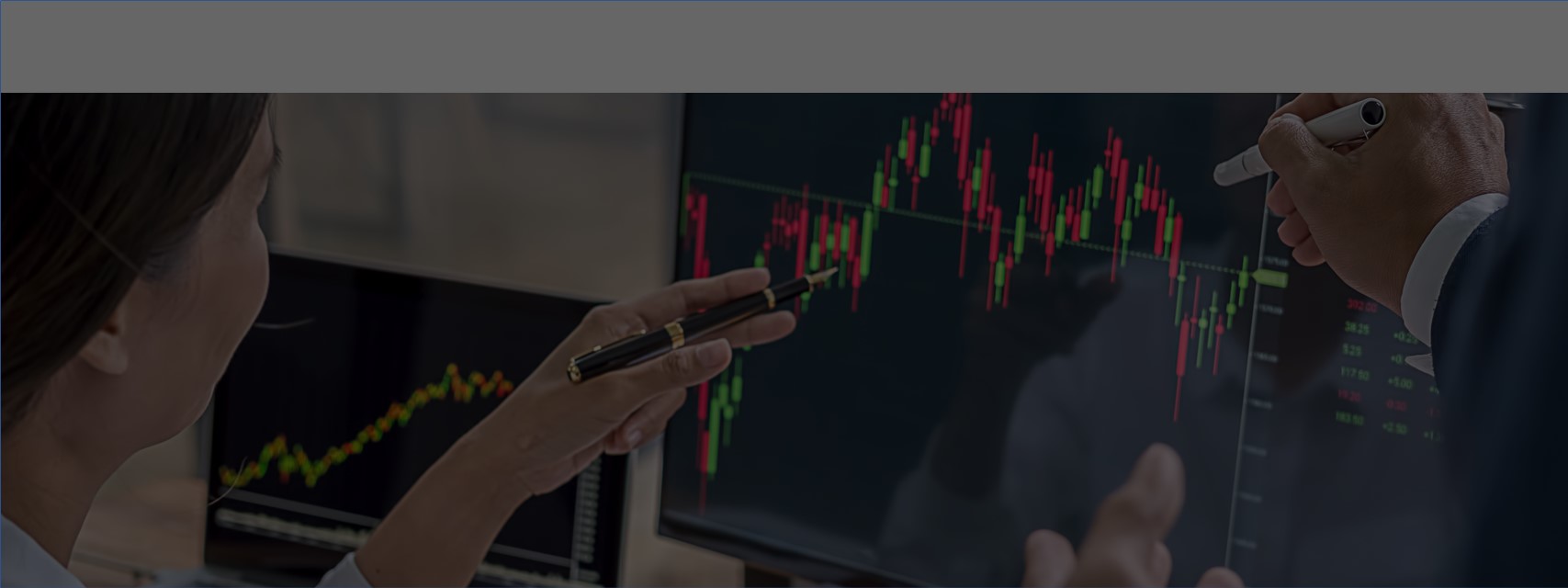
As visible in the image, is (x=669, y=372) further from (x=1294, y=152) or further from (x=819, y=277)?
(x=1294, y=152)

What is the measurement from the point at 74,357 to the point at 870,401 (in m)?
0.48

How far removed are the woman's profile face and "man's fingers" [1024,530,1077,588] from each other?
1.66 feet

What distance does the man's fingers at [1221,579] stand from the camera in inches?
33.2

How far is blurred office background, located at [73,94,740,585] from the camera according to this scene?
1145mm

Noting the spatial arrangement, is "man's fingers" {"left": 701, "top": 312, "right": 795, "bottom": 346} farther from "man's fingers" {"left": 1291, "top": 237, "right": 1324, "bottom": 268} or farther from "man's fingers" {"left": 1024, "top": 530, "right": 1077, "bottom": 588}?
"man's fingers" {"left": 1291, "top": 237, "right": 1324, "bottom": 268}

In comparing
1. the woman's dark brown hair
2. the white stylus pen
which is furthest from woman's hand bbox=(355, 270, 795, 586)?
the white stylus pen

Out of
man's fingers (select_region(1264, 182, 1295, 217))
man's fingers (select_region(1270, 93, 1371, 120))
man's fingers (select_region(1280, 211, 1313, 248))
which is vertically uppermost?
man's fingers (select_region(1270, 93, 1371, 120))

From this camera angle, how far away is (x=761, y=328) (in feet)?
3.20

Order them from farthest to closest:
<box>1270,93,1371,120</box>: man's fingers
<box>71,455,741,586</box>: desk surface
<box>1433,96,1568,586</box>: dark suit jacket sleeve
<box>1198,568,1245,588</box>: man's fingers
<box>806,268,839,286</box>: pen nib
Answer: <box>71,455,741,586</box>: desk surface → <box>806,268,839,286</box>: pen nib → <box>1198,568,1245,588</box>: man's fingers → <box>1270,93,1371,120</box>: man's fingers → <box>1433,96,1568,586</box>: dark suit jacket sleeve

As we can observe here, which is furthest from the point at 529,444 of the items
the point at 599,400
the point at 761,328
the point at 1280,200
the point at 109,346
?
the point at 1280,200

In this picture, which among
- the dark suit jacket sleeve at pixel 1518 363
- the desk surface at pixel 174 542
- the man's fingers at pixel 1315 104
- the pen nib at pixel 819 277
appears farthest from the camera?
the desk surface at pixel 174 542

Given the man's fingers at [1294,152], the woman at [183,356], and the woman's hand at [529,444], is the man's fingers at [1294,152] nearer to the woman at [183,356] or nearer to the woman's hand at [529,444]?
the woman at [183,356]

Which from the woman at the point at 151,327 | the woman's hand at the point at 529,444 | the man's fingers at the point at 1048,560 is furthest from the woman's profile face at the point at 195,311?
the man's fingers at the point at 1048,560

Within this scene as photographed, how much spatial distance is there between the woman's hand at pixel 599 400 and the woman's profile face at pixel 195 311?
196mm
